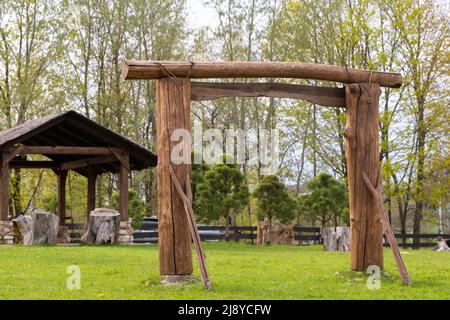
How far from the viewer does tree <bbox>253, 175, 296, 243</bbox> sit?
23844mm

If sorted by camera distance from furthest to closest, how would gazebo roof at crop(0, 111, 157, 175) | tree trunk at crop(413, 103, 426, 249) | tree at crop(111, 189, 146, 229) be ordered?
tree trunk at crop(413, 103, 426, 249)
tree at crop(111, 189, 146, 229)
gazebo roof at crop(0, 111, 157, 175)

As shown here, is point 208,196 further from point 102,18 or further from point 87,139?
point 102,18

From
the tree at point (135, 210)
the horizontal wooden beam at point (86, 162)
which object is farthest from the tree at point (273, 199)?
the horizontal wooden beam at point (86, 162)

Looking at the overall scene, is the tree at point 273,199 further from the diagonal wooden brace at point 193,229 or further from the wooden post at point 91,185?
the diagonal wooden brace at point 193,229

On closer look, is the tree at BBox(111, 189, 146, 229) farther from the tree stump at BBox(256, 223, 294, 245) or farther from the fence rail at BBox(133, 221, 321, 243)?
the tree stump at BBox(256, 223, 294, 245)

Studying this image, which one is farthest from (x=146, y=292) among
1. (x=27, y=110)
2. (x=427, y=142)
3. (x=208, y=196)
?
(x=27, y=110)

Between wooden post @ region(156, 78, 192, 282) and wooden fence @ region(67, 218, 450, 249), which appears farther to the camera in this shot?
wooden fence @ region(67, 218, 450, 249)

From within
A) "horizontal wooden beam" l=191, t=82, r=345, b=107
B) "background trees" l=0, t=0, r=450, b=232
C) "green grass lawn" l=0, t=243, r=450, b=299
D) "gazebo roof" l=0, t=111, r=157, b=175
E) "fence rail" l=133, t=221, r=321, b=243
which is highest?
"background trees" l=0, t=0, r=450, b=232

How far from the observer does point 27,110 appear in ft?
109

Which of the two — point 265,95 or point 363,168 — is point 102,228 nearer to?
point 265,95

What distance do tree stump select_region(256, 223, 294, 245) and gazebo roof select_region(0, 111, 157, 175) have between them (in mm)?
4347

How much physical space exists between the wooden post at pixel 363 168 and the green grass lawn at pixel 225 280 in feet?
1.10

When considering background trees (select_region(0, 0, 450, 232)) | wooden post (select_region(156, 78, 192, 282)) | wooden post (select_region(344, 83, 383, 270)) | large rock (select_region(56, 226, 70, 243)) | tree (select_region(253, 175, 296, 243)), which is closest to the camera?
wooden post (select_region(156, 78, 192, 282))

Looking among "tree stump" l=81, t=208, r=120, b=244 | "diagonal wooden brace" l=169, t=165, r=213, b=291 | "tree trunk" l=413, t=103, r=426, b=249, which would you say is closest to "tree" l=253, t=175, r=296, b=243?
"tree stump" l=81, t=208, r=120, b=244
